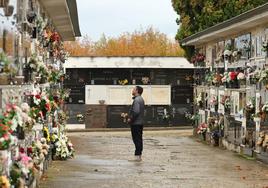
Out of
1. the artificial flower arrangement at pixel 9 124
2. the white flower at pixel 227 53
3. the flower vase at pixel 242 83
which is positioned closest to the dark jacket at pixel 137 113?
the flower vase at pixel 242 83

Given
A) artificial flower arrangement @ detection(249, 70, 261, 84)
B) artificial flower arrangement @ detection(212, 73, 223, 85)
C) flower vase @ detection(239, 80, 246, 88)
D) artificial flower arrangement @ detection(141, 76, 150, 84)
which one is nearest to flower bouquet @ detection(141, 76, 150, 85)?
Answer: artificial flower arrangement @ detection(141, 76, 150, 84)

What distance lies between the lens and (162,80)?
103ft

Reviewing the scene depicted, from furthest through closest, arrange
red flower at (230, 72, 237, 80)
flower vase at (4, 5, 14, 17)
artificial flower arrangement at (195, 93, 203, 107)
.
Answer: artificial flower arrangement at (195, 93, 203, 107), red flower at (230, 72, 237, 80), flower vase at (4, 5, 14, 17)

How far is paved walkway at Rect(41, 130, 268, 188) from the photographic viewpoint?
34.8 ft

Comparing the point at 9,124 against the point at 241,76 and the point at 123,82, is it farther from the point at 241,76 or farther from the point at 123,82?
the point at 123,82

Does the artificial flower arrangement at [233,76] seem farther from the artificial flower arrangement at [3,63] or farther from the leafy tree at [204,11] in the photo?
the artificial flower arrangement at [3,63]

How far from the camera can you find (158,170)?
41.0ft

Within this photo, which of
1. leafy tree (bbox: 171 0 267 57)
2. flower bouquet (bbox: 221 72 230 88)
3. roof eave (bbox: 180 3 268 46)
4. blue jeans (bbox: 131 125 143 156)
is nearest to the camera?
roof eave (bbox: 180 3 268 46)

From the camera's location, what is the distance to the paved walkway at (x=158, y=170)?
1059cm

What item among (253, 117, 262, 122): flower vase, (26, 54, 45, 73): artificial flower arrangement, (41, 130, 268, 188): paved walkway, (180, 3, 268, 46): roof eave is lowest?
(41, 130, 268, 188): paved walkway

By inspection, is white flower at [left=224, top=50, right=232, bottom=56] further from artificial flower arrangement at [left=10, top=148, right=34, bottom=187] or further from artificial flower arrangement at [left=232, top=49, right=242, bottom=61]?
artificial flower arrangement at [left=10, top=148, right=34, bottom=187]

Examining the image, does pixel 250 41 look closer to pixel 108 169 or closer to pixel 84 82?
pixel 108 169

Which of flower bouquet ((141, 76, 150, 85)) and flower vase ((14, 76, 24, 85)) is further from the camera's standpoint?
flower bouquet ((141, 76, 150, 85))

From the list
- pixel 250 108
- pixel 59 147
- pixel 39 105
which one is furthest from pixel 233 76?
pixel 39 105
